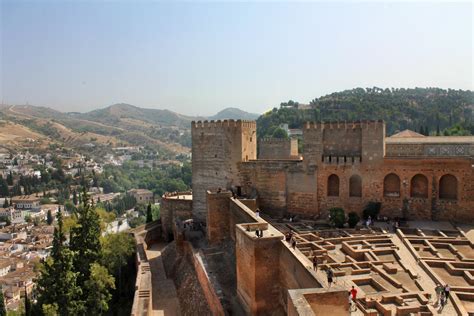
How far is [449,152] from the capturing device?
78.5ft

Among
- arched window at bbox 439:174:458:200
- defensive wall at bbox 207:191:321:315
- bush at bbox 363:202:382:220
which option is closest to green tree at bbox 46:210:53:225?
bush at bbox 363:202:382:220

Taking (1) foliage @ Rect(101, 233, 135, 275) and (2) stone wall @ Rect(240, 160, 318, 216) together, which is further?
(2) stone wall @ Rect(240, 160, 318, 216)

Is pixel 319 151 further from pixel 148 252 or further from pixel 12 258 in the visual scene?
pixel 12 258

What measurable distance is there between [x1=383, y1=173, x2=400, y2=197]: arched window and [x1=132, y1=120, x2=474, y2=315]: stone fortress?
0.06 metres

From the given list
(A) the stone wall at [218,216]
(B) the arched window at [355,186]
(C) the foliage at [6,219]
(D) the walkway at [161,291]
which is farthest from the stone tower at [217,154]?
(C) the foliage at [6,219]

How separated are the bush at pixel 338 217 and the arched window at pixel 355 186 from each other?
8.72 ft

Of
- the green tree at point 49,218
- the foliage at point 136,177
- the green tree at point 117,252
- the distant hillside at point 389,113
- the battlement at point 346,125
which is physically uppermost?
the distant hillside at point 389,113

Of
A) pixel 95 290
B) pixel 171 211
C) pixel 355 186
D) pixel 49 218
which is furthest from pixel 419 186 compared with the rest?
pixel 49 218

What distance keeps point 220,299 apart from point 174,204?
47.5ft

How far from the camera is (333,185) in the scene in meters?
25.5

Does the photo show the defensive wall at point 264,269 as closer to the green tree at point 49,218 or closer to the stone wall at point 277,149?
the stone wall at point 277,149

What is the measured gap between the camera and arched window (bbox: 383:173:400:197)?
953 inches

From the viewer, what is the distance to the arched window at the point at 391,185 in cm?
2420

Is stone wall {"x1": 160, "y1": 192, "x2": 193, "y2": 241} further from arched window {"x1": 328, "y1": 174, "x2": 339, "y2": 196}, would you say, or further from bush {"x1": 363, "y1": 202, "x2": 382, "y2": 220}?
bush {"x1": 363, "y1": 202, "x2": 382, "y2": 220}
